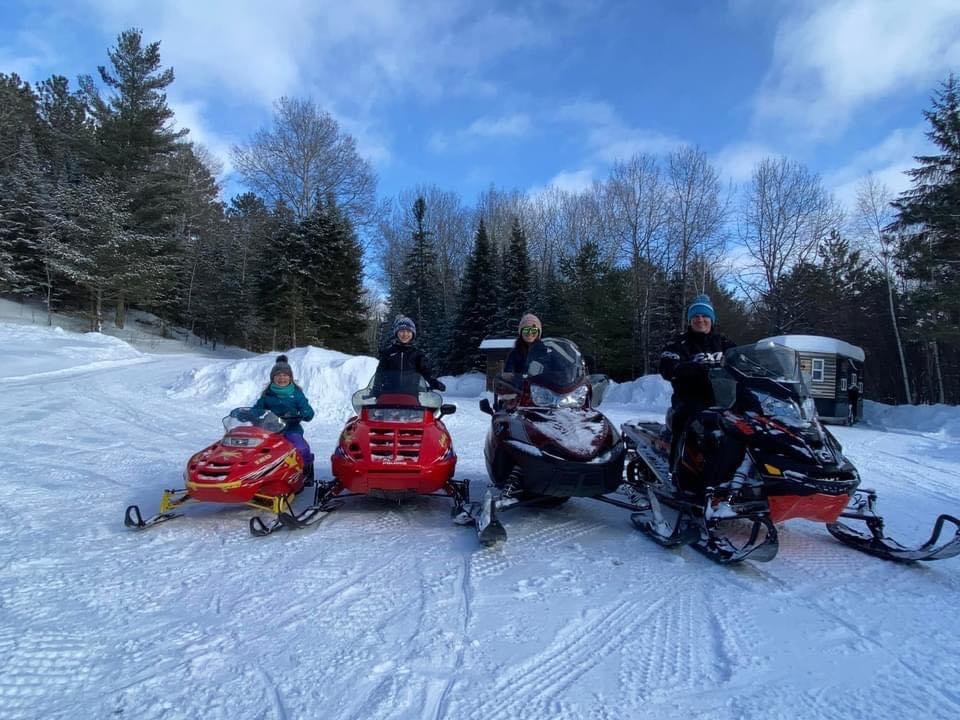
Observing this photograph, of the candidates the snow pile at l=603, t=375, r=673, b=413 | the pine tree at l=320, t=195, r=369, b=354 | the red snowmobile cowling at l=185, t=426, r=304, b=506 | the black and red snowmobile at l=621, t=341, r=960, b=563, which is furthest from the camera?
the pine tree at l=320, t=195, r=369, b=354

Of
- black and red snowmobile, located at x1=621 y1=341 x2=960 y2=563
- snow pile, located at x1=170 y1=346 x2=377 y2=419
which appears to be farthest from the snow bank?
black and red snowmobile, located at x1=621 y1=341 x2=960 y2=563

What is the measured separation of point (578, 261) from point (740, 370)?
2494 cm

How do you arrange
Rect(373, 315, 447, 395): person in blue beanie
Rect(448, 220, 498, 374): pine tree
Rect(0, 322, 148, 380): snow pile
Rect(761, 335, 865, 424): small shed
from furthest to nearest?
Rect(448, 220, 498, 374): pine tree, Rect(761, 335, 865, 424): small shed, Rect(0, 322, 148, 380): snow pile, Rect(373, 315, 447, 395): person in blue beanie

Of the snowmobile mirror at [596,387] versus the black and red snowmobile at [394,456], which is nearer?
the black and red snowmobile at [394,456]

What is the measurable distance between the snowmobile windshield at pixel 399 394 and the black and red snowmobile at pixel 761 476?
6.75ft

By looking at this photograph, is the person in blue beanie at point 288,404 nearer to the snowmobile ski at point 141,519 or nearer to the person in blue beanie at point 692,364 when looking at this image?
the snowmobile ski at point 141,519

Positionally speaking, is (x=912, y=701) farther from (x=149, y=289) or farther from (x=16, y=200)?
(x=16, y=200)

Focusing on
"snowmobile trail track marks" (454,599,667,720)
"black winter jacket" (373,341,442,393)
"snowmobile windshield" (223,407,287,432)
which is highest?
"black winter jacket" (373,341,442,393)

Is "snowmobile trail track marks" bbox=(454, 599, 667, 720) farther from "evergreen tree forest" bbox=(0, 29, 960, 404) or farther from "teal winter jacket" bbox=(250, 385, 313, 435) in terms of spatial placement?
"evergreen tree forest" bbox=(0, 29, 960, 404)

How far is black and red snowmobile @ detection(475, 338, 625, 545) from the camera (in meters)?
4.01

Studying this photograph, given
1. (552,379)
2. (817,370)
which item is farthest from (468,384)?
(552,379)

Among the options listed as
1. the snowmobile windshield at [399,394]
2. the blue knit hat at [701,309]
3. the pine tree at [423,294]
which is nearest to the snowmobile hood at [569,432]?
the snowmobile windshield at [399,394]

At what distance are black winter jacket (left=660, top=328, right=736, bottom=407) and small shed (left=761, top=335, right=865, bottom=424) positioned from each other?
45.1 ft

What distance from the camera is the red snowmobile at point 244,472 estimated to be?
4148 mm
